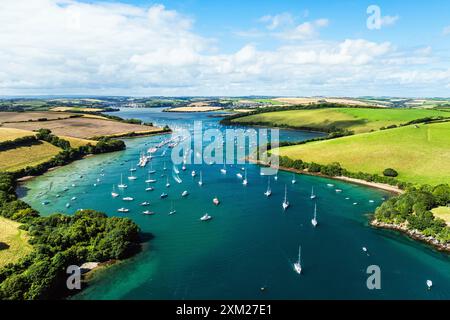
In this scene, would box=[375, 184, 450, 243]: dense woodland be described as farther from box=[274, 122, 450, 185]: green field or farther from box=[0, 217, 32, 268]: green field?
box=[0, 217, 32, 268]: green field

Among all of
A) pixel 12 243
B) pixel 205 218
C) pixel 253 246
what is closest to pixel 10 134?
pixel 12 243

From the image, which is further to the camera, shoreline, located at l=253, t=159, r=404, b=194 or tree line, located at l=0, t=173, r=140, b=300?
shoreline, located at l=253, t=159, r=404, b=194

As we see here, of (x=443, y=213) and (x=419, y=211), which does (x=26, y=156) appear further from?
(x=443, y=213)

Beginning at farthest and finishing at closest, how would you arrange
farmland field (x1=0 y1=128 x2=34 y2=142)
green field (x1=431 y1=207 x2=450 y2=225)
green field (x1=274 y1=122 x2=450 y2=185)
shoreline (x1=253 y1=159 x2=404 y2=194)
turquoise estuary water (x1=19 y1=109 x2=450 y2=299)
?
1. farmland field (x1=0 y1=128 x2=34 y2=142)
2. green field (x1=274 y1=122 x2=450 y2=185)
3. shoreline (x1=253 y1=159 x2=404 y2=194)
4. green field (x1=431 y1=207 x2=450 y2=225)
5. turquoise estuary water (x1=19 y1=109 x2=450 y2=299)

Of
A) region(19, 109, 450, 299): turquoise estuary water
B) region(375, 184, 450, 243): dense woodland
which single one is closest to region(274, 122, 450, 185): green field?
region(19, 109, 450, 299): turquoise estuary water

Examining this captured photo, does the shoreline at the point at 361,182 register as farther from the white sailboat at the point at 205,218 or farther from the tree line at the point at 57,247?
the tree line at the point at 57,247

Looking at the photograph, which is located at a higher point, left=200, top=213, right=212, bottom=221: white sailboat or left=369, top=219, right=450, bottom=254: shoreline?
left=200, top=213, right=212, bottom=221: white sailboat
